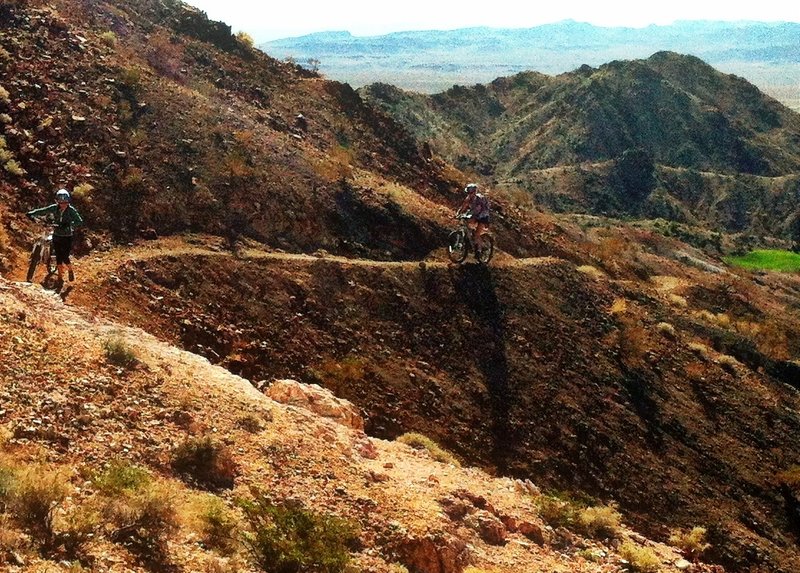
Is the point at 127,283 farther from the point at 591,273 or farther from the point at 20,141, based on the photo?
the point at 591,273

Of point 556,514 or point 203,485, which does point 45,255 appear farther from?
point 556,514

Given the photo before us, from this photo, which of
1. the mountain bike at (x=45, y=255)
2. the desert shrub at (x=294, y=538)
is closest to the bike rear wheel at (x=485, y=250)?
the mountain bike at (x=45, y=255)

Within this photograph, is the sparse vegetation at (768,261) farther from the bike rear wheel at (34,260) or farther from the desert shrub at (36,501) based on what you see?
the desert shrub at (36,501)

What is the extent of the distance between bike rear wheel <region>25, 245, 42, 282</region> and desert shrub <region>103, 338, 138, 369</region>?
409 centimetres

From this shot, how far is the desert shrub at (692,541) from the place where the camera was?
48.4 ft

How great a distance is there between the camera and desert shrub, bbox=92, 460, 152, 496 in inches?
293

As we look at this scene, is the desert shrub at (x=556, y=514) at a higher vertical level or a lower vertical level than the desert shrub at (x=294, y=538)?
lower

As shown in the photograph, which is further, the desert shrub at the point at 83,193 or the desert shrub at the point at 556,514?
the desert shrub at the point at 83,193

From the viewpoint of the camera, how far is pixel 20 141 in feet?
54.9

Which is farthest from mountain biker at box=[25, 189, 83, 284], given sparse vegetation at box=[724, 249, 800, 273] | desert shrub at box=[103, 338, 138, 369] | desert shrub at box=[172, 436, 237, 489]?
sparse vegetation at box=[724, 249, 800, 273]

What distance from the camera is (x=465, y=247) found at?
21.0 meters

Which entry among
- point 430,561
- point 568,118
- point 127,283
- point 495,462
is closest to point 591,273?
point 495,462

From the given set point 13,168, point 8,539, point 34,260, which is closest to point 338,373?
point 34,260

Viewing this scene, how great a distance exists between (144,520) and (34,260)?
7951 millimetres
